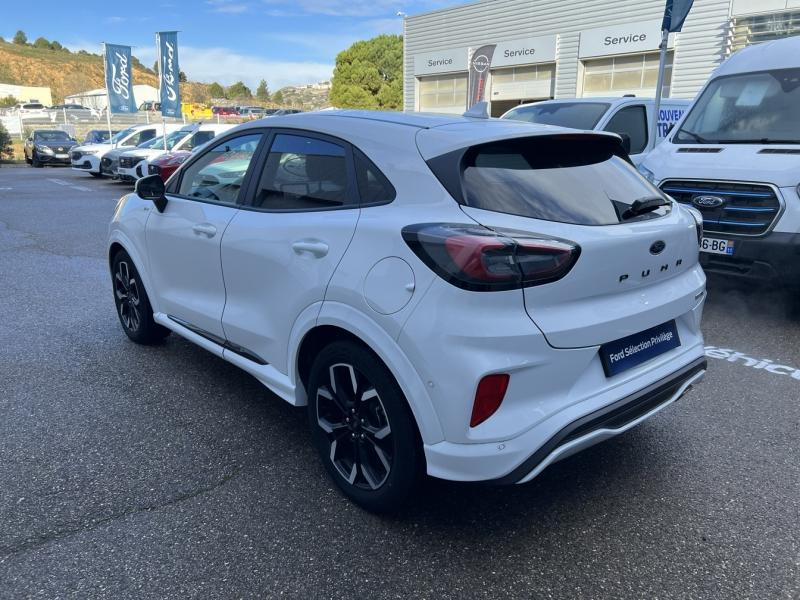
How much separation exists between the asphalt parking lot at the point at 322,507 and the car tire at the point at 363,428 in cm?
15

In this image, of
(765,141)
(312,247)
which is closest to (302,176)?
(312,247)

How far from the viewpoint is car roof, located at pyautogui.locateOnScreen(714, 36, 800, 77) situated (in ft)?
20.0

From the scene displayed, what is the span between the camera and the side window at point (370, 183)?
2.62 m

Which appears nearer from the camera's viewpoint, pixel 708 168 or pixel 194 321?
pixel 194 321

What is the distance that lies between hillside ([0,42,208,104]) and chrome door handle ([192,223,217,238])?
429 ft

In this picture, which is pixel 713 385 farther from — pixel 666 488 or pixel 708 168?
pixel 708 168

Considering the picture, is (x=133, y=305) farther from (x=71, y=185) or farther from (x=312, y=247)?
(x=71, y=185)

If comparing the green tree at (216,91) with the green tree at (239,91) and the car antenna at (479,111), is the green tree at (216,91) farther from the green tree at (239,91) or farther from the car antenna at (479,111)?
the car antenna at (479,111)

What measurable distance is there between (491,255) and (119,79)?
28.4m

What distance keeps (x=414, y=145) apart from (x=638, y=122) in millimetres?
6352

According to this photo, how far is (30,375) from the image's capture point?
4246 mm

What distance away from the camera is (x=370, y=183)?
271cm

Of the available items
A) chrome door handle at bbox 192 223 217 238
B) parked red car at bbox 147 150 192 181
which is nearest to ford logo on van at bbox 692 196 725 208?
chrome door handle at bbox 192 223 217 238

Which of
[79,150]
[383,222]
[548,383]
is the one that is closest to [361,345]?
[383,222]
